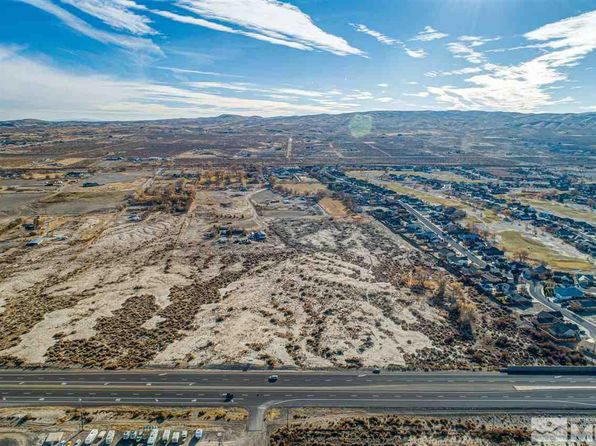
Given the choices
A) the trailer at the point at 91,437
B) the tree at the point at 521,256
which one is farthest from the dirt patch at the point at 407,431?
the tree at the point at 521,256

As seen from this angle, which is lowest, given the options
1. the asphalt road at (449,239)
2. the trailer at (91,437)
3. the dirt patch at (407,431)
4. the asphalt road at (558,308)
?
the asphalt road at (449,239)

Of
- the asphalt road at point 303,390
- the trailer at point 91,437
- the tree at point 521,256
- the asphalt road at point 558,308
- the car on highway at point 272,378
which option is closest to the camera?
the trailer at point 91,437

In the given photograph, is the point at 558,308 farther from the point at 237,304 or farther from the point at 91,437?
the point at 91,437

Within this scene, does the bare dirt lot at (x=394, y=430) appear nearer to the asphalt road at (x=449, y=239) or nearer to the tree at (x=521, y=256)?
the asphalt road at (x=449, y=239)

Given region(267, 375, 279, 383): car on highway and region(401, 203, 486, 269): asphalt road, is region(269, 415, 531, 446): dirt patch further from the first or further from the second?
region(401, 203, 486, 269): asphalt road

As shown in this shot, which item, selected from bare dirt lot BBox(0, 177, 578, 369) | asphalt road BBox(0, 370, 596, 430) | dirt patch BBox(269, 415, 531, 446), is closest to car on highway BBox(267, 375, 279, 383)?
asphalt road BBox(0, 370, 596, 430)

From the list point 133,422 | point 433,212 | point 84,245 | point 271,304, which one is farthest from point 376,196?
point 133,422
